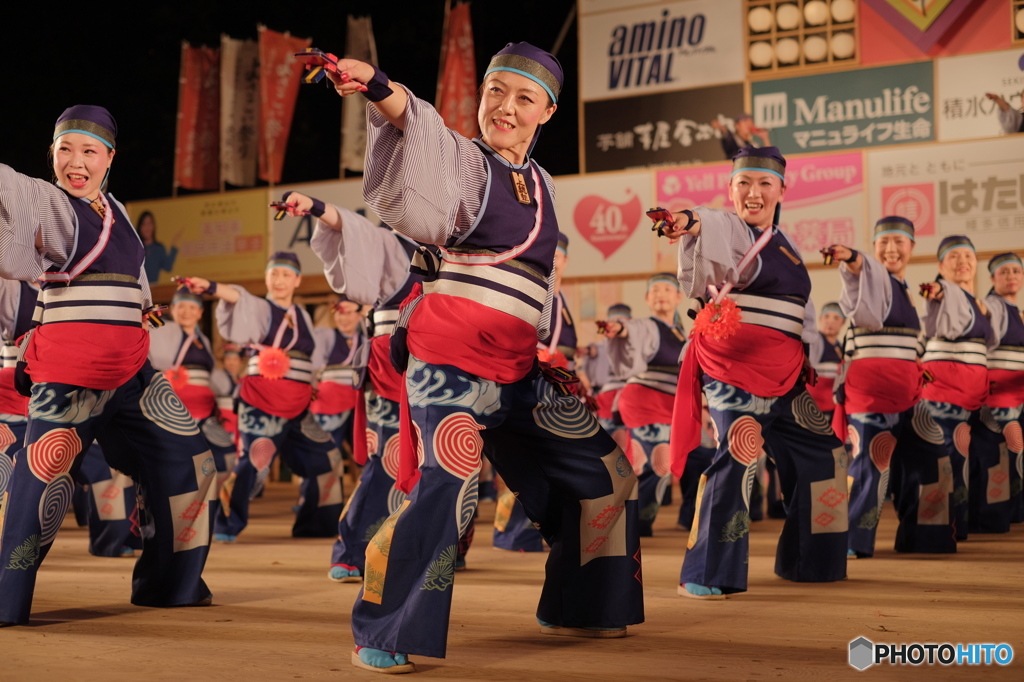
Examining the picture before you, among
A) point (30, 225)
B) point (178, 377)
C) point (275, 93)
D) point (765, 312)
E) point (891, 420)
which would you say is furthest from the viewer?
point (275, 93)

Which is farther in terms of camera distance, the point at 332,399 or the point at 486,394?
the point at 332,399

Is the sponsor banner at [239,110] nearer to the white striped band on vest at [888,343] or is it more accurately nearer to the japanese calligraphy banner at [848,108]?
the japanese calligraphy banner at [848,108]

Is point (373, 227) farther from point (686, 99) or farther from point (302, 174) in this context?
point (302, 174)

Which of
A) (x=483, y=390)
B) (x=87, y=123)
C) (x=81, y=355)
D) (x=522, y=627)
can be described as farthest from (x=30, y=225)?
(x=522, y=627)

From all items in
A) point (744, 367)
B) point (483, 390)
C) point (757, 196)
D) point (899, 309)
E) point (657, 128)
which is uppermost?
point (657, 128)

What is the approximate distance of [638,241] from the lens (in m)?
11.3

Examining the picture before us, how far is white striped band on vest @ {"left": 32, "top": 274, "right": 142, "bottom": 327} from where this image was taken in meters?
3.57

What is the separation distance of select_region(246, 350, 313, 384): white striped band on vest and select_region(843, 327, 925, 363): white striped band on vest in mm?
3302

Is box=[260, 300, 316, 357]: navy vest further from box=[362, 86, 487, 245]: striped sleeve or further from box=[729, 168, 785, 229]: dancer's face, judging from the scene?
box=[362, 86, 487, 245]: striped sleeve

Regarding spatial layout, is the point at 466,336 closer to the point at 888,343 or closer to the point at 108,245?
the point at 108,245

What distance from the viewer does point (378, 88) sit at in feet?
8.16

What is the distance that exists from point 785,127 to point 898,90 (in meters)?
1.12

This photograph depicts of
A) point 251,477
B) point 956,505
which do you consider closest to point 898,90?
point 956,505

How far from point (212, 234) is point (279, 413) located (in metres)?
7.59
